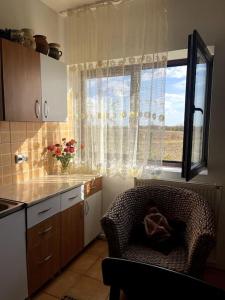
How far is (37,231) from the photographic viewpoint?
1762mm

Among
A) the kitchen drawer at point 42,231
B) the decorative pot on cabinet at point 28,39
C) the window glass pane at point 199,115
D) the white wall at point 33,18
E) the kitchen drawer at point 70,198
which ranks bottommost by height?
the kitchen drawer at point 42,231

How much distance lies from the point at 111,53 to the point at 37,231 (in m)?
1.91

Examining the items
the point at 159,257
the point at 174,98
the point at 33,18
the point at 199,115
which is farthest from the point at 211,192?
the point at 33,18

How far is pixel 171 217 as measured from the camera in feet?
6.72

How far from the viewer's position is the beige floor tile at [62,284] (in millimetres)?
1889

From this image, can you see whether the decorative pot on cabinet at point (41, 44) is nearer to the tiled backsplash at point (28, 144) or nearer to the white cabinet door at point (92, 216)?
the tiled backsplash at point (28, 144)

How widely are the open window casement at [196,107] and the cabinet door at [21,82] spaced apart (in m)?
1.27

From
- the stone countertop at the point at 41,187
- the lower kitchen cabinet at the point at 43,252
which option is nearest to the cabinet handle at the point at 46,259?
the lower kitchen cabinet at the point at 43,252

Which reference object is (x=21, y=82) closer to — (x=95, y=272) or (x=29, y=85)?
(x=29, y=85)

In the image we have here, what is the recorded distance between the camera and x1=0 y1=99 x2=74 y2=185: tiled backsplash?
208 centimetres

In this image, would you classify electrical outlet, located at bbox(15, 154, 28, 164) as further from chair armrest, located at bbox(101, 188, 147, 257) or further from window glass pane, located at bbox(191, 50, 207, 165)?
window glass pane, located at bbox(191, 50, 207, 165)

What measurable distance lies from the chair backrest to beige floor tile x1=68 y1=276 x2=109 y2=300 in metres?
1.29

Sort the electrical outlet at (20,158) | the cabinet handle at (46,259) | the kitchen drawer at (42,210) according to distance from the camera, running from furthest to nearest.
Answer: the electrical outlet at (20,158), the cabinet handle at (46,259), the kitchen drawer at (42,210)

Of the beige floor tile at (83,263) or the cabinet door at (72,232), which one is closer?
the cabinet door at (72,232)
